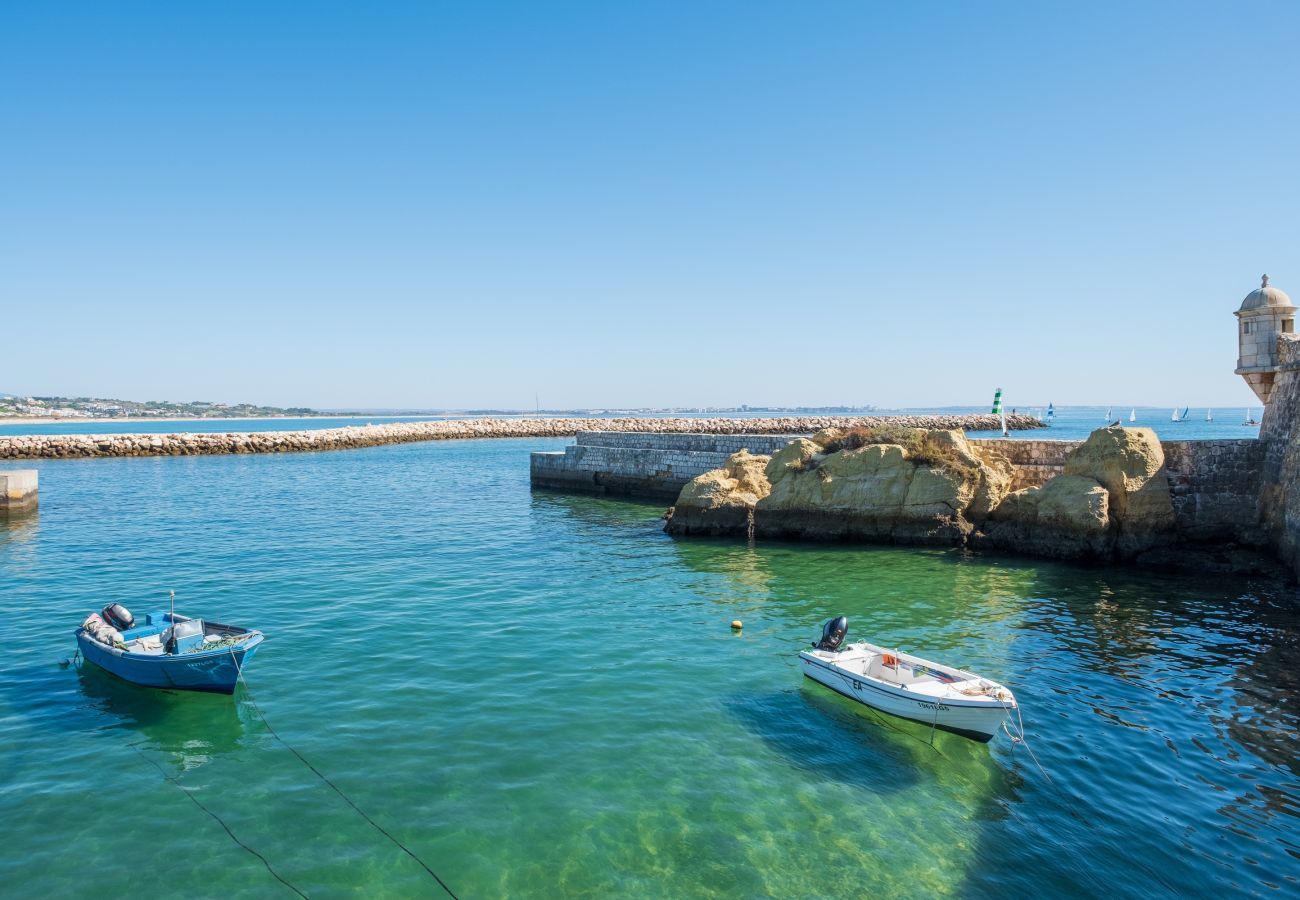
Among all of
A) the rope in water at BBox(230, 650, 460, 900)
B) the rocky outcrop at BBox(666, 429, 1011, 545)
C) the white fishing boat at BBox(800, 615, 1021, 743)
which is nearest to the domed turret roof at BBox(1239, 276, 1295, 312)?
the rocky outcrop at BBox(666, 429, 1011, 545)

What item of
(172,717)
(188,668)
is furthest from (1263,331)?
(172,717)

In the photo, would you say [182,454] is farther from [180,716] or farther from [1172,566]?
[1172,566]

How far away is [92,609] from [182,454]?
52071 mm

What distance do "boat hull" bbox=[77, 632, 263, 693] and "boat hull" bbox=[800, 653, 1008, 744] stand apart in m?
9.00

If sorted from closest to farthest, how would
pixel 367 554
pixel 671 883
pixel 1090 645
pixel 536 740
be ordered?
pixel 671 883 < pixel 536 740 < pixel 1090 645 < pixel 367 554

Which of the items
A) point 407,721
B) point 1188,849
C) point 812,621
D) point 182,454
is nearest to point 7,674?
point 407,721

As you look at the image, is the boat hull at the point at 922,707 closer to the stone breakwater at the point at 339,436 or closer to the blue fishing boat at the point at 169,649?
the blue fishing boat at the point at 169,649

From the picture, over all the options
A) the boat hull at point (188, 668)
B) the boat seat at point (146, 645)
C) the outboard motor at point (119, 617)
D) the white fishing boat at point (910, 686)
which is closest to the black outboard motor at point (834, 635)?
the white fishing boat at point (910, 686)

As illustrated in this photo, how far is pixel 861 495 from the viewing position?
23750mm

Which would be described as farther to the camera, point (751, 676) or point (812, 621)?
point (812, 621)

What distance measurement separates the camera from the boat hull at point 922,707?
32.5 ft

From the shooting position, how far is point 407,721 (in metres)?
10.7

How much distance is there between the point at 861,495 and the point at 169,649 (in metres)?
18.7

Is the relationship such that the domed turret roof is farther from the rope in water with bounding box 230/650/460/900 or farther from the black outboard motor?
the rope in water with bounding box 230/650/460/900
